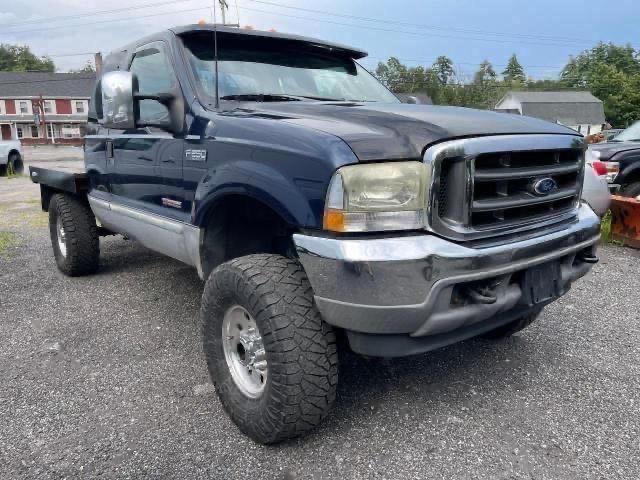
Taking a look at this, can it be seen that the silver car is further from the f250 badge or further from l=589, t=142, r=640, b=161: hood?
the f250 badge

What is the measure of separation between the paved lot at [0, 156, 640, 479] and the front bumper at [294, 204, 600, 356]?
22.0 inches

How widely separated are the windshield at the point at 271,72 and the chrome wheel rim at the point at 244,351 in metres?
1.30

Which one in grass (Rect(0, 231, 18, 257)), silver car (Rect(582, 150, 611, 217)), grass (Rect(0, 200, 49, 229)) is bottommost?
grass (Rect(0, 200, 49, 229))

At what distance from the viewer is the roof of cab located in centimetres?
342

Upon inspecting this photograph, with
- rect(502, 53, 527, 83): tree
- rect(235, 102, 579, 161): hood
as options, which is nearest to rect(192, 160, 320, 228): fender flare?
rect(235, 102, 579, 161): hood

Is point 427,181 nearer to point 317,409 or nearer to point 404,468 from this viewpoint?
point 317,409

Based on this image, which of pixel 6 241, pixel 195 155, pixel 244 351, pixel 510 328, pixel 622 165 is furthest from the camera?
pixel 622 165

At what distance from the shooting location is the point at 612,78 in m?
66.4

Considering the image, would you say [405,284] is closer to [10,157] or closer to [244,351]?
[244,351]

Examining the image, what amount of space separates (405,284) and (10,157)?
18.3 meters

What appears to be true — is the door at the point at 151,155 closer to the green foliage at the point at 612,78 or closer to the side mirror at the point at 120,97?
the side mirror at the point at 120,97

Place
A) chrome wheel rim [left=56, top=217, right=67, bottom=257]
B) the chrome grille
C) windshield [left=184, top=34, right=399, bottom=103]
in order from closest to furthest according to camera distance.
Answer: the chrome grille, windshield [left=184, top=34, right=399, bottom=103], chrome wheel rim [left=56, top=217, right=67, bottom=257]

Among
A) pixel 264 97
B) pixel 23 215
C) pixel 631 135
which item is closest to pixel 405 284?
pixel 264 97

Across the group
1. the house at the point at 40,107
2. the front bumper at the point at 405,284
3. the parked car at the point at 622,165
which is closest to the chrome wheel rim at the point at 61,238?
the front bumper at the point at 405,284
